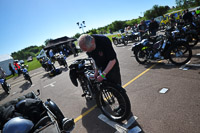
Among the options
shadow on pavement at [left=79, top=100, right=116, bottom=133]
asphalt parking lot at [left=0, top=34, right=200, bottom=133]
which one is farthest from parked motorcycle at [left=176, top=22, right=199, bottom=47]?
shadow on pavement at [left=79, top=100, right=116, bottom=133]

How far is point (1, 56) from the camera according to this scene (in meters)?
21.5

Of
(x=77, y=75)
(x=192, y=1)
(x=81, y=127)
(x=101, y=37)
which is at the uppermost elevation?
(x=192, y=1)

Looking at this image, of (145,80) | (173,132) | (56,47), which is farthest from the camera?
(56,47)

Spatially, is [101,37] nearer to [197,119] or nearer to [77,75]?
[77,75]

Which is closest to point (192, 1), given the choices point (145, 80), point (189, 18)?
point (189, 18)

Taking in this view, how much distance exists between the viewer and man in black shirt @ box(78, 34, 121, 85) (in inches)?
85.8

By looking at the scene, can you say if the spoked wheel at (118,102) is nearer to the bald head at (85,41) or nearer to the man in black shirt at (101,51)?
the man in black shirt at (101,51)

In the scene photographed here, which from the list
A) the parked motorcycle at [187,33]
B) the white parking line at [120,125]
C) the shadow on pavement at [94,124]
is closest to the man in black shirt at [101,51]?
the white parking line at [120,125]

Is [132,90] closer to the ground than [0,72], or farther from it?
closer to the ground

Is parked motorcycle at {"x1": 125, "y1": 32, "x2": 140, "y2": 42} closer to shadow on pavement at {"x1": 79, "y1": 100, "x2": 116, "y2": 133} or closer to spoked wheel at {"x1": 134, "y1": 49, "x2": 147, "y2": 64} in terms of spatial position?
spoked wheel at {"x1": 134, "y1": 49, "x2": 147, "y2": 64}

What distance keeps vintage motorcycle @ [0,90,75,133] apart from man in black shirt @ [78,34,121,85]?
1142mm

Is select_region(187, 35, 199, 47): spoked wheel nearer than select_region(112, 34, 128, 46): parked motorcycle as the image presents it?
Yes

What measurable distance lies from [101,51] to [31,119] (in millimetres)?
1976

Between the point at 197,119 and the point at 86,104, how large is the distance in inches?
111
